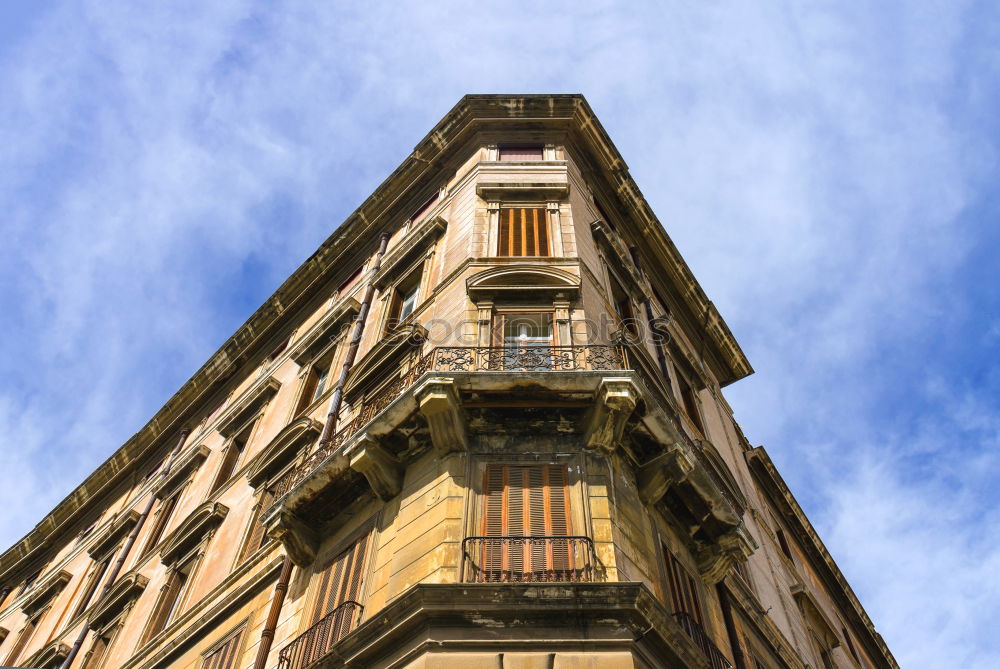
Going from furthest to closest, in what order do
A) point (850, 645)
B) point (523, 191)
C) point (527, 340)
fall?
point (850, 645)
point (523, 191)
point (527, 340)

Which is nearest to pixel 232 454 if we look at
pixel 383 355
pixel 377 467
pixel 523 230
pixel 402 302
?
pixel 402 302

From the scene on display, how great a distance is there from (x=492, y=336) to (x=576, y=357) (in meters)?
2.07

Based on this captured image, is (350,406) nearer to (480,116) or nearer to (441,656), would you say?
A: (441,656)

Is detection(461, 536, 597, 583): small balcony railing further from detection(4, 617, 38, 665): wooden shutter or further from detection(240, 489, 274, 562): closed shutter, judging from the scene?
detection(4, 617, 38, 665): wooden shutter

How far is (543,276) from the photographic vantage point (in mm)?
17125

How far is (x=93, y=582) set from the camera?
24906 millimetres

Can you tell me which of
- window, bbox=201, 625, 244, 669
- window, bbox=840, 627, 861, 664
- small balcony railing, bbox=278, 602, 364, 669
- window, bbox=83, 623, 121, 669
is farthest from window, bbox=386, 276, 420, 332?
window, bbox=840, 627, 861, 664

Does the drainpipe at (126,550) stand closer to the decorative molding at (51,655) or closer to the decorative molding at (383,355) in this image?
the decorative molding at (51,655)

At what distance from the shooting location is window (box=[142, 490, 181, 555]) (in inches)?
928

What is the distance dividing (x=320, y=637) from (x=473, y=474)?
3115mm

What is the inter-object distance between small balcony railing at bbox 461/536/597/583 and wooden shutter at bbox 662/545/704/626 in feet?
6.88

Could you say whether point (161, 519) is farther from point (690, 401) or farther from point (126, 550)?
point (690, 401)

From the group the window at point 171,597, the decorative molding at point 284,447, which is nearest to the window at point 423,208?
the decorative molding at point 284,447

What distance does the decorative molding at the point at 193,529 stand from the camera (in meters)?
20.1
